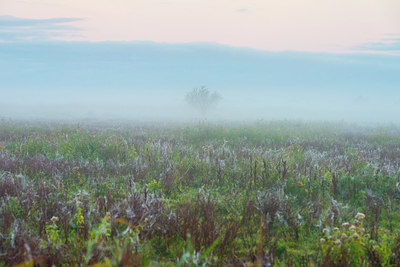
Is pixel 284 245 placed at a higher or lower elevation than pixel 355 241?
lower

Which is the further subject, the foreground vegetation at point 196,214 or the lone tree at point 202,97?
the lone tree at point 202,97

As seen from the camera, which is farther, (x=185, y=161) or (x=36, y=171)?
(x=185, y=161)

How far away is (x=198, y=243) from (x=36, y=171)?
4.09 meters

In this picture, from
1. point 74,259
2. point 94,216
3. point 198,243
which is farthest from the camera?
point 94,216

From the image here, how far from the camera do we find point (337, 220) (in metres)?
3.54

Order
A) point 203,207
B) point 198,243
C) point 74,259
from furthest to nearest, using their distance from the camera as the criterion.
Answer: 1. point 203,207
2. point 198,243
3. point 74,259

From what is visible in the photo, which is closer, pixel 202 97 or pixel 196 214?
pixel 196 214

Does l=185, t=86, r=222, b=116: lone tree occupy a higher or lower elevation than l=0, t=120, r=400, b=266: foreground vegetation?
higher

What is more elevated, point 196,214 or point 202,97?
point 202,97

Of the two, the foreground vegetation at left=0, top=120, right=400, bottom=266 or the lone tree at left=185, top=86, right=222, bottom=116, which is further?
Result: the lone tree at left=185, top=86, right=222, bottom=116

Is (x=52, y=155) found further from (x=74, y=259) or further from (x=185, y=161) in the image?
(x=74, y=259)

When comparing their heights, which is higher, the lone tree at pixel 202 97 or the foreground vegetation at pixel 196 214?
the lone tree at pixel 202 97

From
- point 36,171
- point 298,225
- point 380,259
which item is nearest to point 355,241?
point 380,259

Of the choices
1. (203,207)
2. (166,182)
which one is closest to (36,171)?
(166,182)
